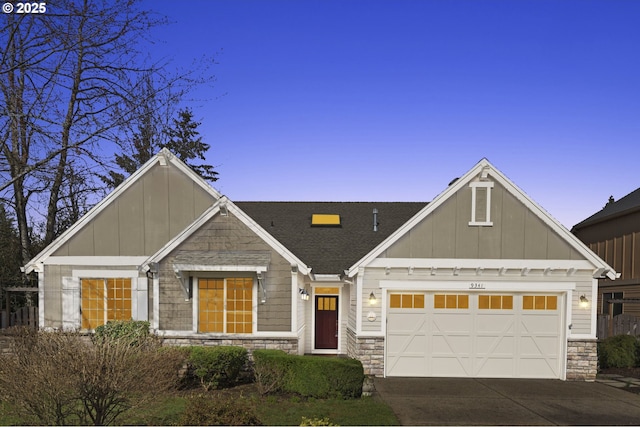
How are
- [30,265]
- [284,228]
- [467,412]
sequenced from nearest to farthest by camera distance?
[467,412] → [30,265] → [284,228]

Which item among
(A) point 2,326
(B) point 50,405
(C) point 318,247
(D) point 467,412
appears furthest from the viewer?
(C) point 318,247

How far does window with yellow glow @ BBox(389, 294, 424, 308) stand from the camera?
41.9 ft

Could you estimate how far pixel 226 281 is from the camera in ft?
41.9

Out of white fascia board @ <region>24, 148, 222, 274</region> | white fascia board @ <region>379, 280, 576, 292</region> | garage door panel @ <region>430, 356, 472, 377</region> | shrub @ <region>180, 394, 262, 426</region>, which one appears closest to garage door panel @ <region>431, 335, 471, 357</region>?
garage door panel @ <region>430, 356, 472, 377</region>

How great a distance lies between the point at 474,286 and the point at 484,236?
154cm

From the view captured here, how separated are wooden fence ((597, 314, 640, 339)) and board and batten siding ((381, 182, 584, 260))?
680cm

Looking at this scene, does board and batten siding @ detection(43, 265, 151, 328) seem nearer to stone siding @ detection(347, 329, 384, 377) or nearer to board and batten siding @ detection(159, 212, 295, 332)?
board and batten siding @ detection(159, 212, 295, 332)

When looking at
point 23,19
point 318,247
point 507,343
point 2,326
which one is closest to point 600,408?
point 507,343

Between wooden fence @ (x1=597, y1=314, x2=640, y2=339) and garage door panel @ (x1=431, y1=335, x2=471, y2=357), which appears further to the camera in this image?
wooden fence @ (x1=597, y1=314, x2=640, y2=339)

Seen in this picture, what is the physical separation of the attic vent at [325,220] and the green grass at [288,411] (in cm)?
862

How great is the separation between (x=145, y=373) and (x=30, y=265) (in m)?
9.02

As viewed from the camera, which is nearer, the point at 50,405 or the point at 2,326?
the point at 50,405

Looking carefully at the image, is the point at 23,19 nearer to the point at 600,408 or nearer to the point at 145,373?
the point at 145,373

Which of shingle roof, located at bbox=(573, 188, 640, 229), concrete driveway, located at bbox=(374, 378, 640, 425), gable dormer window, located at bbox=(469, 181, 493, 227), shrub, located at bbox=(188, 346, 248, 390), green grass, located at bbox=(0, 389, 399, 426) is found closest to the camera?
green grass, located at bbox=(0, 389, 399, 426)
